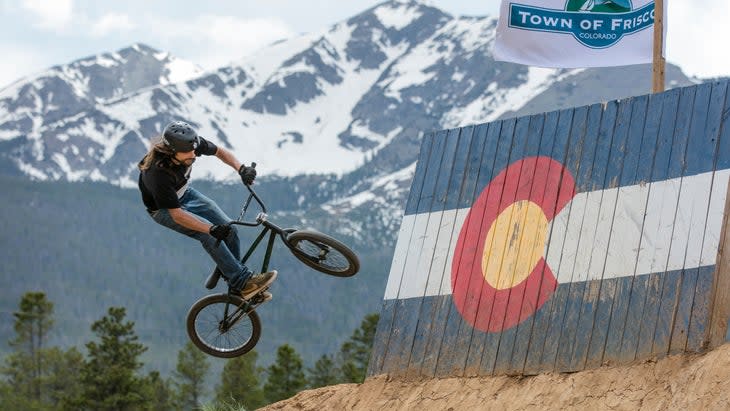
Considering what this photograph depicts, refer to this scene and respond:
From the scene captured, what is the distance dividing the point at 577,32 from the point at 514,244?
133 inches

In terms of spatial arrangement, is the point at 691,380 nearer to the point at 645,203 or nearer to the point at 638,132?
the point at 645,203

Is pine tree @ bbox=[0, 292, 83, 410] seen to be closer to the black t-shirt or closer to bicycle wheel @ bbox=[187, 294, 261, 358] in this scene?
bicycle wheel @ bbox=[187, 294, 261, 358]

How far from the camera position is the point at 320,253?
13.4 metres

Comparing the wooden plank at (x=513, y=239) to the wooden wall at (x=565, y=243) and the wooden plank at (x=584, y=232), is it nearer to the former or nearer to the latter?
the wooden wall at (x=565, y=243)

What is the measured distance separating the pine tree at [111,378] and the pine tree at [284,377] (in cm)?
733

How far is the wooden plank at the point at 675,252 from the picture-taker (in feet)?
36.3

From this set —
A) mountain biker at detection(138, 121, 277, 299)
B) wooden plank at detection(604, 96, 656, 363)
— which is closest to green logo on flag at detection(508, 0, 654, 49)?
wooden plank at detection(604, 96, 656, 363)

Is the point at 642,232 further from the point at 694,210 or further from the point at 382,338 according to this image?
the point at 382,338

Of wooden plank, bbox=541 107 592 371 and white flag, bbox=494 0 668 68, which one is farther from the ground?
white flag, bbox=494 0 668 68

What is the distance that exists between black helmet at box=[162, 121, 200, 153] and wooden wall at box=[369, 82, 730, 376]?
3.16m

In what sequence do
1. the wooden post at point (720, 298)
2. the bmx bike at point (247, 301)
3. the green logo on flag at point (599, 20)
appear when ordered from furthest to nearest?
the green logo on flag at point (599, 20)
the bmx bike at point (247, 301)
the wooden post at point (720, 298)

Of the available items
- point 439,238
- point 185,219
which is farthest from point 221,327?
point 439,238

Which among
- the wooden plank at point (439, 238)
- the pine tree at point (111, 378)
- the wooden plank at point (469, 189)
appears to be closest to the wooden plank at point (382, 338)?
the wooden plank at point (439, 238)

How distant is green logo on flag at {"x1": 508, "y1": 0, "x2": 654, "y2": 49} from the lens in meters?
14.7
